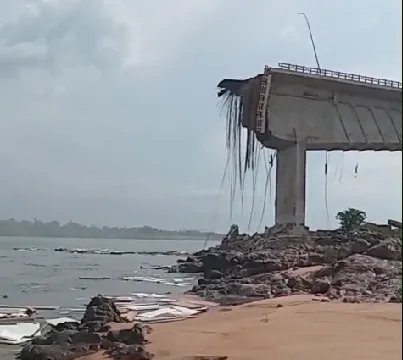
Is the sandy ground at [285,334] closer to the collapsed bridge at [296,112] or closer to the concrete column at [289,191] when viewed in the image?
the collapsed bridge at [296,112]

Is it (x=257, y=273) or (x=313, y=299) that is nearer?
(x=313, y=299)

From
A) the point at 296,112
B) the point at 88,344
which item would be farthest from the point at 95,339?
the point at 296,112

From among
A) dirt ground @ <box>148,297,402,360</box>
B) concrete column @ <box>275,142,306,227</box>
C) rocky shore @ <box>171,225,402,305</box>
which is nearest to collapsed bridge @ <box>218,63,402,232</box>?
concrete column @ <box>275,142,306,227</box>

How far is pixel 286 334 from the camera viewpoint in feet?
37.8

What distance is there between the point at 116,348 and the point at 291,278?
15.1m

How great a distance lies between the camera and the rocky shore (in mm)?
19047

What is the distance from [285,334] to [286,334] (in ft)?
0.14

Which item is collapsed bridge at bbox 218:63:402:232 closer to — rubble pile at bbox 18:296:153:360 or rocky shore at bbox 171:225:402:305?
rocky shore at bbox 171:225:402:305

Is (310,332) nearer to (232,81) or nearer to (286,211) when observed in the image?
(232,81)

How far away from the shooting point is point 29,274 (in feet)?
161

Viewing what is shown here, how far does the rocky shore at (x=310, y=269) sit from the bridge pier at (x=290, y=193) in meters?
1.07

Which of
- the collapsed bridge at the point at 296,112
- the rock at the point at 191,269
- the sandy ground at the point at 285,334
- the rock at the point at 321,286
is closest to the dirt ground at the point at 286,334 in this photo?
the sandy ground at the point at 285,334

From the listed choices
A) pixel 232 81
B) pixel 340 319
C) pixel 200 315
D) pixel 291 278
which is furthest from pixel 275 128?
pixel 340 319

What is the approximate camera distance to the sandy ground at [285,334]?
333 inches
